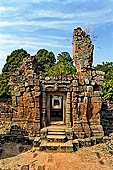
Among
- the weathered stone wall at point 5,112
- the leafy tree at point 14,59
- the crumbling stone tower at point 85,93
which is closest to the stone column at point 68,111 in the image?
the crumbling stone tower at point 85,93

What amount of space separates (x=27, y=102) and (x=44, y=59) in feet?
96.2

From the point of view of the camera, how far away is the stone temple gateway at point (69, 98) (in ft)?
33.8

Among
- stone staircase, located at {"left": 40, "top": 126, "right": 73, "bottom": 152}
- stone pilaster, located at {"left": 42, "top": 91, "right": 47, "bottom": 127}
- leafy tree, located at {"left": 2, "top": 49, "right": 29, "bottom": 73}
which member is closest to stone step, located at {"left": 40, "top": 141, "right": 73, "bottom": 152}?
stone staircase, located at {"left": 40, "top": 126, "right": 73, "bottom": 152}

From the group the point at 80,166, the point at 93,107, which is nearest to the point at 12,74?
the point at 93,107

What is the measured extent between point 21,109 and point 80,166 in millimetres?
4634

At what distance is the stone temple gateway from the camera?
10.3 meters

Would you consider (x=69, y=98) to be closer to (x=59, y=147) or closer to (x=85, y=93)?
(x=85, y=93)

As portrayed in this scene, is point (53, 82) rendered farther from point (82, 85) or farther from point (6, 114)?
point (6, 114)

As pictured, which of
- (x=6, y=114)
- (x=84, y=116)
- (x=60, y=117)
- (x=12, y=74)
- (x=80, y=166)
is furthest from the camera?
(x=6, y=114)

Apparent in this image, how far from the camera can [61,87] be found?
10344mm

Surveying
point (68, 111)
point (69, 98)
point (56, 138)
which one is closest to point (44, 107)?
point (68, 111)

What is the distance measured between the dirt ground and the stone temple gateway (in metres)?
1.26

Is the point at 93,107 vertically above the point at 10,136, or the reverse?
the point at 93,107

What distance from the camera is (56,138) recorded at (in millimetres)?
9484
